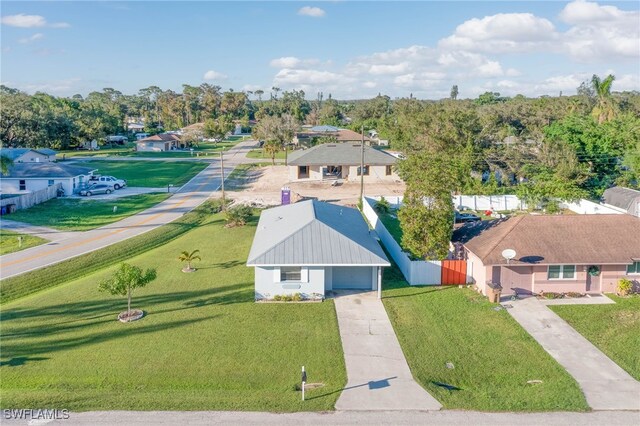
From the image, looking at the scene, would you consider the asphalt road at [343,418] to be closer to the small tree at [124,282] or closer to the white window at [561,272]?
the small tree at [124,282]

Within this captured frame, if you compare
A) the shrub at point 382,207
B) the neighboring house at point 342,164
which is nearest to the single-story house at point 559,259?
the shrub at point 382,207

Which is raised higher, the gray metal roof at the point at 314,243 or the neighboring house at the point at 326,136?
the neighboring house at the point at 326,136

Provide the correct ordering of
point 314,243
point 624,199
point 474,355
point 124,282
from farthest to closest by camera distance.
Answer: point 624,199
point 314,243
point 124,282
point 474,355

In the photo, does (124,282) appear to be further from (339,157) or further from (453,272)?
(339,157)

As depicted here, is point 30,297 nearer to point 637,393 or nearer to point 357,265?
point 357,265

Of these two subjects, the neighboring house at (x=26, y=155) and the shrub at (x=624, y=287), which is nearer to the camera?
the shrub at (x=624, y=287)

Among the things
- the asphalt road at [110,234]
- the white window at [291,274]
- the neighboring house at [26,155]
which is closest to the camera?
the white window at [291,274]

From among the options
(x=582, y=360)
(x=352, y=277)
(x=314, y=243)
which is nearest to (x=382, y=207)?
(x=352, y=277)
